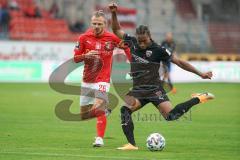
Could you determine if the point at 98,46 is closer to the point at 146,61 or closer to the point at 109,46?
the point at 109,46

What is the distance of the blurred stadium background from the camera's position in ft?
43.7

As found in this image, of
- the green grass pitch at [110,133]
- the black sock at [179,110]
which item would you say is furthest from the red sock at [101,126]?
the black sock at [179,110]

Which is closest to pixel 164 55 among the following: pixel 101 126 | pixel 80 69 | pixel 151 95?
pixel 151 95

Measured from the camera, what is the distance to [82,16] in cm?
4097

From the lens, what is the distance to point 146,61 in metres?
12.8

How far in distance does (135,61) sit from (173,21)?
30409 mm

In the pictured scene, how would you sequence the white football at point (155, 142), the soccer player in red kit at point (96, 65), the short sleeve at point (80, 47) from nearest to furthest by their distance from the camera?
the white football at point (155, 142)
the soccer player in red kit at point (96, 65)
the short sleeve at point (80, 47)

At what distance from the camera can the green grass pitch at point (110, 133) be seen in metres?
12.0

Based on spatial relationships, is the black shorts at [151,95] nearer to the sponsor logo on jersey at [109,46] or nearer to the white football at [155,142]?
the white football at [155,142]

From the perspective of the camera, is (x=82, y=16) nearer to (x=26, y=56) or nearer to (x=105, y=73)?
(x=26, y=56)

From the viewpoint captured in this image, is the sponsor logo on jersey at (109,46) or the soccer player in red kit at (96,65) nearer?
the soccer player in red kit at (96,65)

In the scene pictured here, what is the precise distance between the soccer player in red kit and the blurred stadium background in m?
0.73

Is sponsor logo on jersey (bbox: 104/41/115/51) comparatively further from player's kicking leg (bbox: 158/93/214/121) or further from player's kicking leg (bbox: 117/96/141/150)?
player's kicking leg (bbox: 158/93/214/121)

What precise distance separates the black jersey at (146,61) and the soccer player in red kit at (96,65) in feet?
1.58
